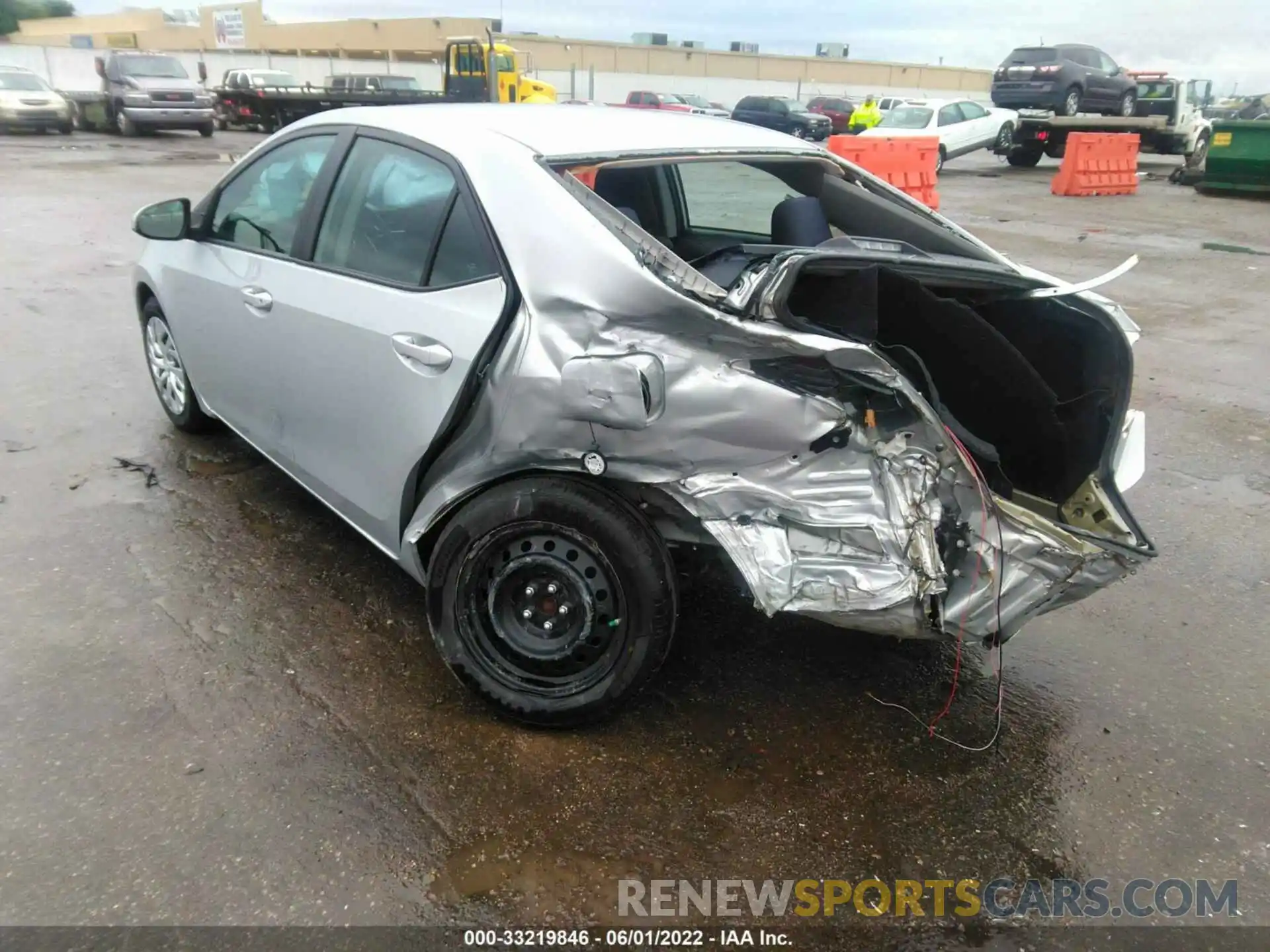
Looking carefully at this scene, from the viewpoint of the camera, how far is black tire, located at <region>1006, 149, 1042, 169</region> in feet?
78.2

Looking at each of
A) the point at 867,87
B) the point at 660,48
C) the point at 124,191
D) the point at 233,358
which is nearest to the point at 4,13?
the point at 660,48

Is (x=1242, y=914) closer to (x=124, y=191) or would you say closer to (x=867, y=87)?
(x=124, y=191)

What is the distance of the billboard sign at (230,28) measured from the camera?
218 feet

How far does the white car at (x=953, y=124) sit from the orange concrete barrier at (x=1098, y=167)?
3916 mm

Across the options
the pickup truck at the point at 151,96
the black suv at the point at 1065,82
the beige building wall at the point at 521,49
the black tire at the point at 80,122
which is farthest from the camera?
the beige building wall at the point at 521,49

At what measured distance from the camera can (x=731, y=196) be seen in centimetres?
411

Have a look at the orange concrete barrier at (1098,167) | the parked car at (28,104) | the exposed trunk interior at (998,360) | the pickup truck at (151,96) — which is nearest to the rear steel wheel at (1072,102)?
the orange concrete barrier at (1098,167)

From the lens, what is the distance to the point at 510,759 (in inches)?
110

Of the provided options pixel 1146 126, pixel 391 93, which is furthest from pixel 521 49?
pixel 1146 126

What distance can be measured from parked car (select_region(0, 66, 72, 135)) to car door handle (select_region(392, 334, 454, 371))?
27.2m

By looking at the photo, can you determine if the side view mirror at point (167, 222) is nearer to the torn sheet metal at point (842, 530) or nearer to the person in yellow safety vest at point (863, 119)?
the torn sheet metal at point (842, 530)

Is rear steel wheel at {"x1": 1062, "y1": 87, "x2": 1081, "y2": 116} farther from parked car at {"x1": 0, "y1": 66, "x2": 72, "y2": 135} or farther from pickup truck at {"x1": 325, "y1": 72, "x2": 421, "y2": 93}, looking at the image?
parked car at {"x1": 0, "y1": 66, "x2": 72, "y2": 135}

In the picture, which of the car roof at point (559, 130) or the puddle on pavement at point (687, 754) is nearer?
the puddle on pavement at point (687, 754)

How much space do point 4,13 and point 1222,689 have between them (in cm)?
10984
